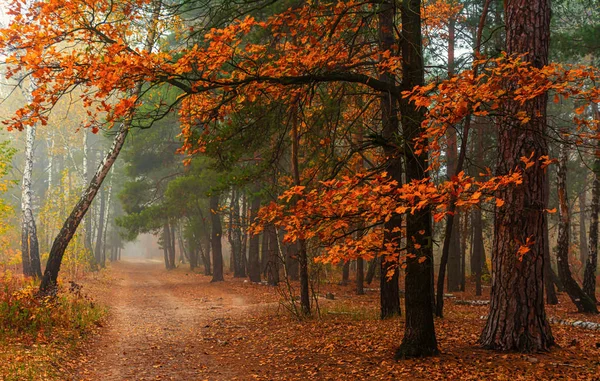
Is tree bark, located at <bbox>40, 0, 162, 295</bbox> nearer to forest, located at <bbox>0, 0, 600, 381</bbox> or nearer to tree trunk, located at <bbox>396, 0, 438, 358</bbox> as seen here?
forest, located at <bbox>0, 0, 600, 381</bbox>

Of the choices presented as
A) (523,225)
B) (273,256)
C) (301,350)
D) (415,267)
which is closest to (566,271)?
(523,225)

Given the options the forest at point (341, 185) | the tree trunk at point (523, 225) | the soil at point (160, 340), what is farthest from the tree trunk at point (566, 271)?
the soil at point (160, 340)

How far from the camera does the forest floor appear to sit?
5.93 metres

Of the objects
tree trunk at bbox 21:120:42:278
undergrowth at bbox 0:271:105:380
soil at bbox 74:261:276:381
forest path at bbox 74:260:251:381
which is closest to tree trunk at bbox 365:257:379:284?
soil at bbox 74:261:276:381

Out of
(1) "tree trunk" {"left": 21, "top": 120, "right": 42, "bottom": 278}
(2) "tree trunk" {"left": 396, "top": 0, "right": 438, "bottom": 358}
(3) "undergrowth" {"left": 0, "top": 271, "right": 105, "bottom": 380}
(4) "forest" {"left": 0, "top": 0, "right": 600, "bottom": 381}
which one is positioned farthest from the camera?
(1) "tree trunk" {"left": 21, "top": 120, "right": 42, "bottom": 278}

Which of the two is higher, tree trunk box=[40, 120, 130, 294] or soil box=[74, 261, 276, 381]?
tree trunk box=[40, 120, 130, 294]

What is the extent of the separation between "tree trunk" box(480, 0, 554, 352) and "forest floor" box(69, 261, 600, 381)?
395 millimetres

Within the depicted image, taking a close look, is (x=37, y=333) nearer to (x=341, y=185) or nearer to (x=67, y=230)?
(x=67, y=230)

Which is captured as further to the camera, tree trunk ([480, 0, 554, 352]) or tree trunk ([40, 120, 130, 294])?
tree trunk ([40, 120, 130, 294])

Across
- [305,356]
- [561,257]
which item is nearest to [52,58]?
[305,356]

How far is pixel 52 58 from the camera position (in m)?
6.75

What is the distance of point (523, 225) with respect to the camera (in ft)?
20.5

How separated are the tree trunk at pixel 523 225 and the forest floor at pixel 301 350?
1.30 feet

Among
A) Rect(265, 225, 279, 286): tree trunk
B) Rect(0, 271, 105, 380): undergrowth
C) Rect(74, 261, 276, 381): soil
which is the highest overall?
Rect(265, 225, 279, 286): tree trunk
